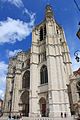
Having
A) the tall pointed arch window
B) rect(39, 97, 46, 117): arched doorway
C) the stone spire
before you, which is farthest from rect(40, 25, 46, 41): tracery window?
rect(39, 97, 46, 117): arched doorway

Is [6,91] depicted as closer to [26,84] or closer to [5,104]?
[5,104]

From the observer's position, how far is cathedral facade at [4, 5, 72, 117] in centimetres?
2862

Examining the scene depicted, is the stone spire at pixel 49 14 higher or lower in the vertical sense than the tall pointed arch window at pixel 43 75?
higher

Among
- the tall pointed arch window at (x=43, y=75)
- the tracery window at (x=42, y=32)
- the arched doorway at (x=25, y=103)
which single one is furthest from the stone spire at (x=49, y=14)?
the arched doorway at (x=25, y=103)

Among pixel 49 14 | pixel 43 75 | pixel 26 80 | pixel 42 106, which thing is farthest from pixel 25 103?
pixel 49 14

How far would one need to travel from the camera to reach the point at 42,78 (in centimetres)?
3309

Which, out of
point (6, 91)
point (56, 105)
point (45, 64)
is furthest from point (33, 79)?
point (6, 91)

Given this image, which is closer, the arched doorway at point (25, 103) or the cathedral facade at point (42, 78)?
the cathedral facade at point (42, 78)

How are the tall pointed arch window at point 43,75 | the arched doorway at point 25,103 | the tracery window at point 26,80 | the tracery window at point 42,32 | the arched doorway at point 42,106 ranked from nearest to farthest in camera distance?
the arched doorway at point 42,106, the tall pointed arch window at point 43,75, the arched doorway at point 25,103, the tracery window at point 26,80, the tracery window at point 42,32

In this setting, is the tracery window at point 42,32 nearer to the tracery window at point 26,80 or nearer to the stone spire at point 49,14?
the stone spire at point 49,14

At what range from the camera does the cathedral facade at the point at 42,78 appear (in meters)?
28.6

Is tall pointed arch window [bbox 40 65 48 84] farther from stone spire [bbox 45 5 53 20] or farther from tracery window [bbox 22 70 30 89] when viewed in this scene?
stone spire [bbox 45 5 53 20]

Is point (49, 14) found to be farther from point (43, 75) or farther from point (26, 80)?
point (26, 80)

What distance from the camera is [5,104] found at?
3794cm
